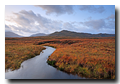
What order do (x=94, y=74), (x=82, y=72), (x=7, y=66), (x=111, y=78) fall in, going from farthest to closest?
(x=7, y=66), (x=82, y=72), (x=94, y=74), (x=111, y=78)

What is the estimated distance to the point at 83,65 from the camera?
9719 millimetres

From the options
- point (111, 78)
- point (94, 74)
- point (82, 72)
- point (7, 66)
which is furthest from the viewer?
point (7, 66)
